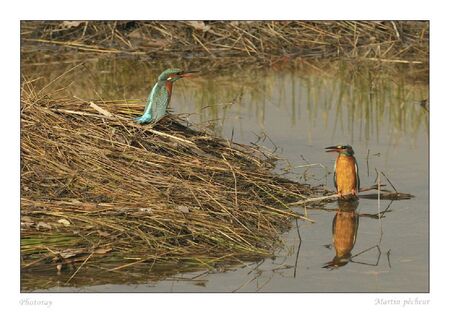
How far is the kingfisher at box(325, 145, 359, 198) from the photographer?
7586 millimetres

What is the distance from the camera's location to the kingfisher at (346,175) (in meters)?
7.59

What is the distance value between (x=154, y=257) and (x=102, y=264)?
31cm

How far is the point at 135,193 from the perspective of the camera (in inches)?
271

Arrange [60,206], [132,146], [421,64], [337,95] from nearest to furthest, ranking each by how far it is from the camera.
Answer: [60,206]
[132,146]
[337,95]
[421,64]

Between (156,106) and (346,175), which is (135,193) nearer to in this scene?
(156,106)

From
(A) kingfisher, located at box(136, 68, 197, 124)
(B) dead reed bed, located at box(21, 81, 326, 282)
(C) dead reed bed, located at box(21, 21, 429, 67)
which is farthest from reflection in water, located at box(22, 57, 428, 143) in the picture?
(B) dead reed bed, located at box(21, 81, 326, 282)

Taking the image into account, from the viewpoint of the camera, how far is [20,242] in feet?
20.4

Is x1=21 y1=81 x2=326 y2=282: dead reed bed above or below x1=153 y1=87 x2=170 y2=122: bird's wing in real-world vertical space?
below

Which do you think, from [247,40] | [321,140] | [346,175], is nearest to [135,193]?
[346,175]

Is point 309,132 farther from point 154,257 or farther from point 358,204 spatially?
point 154,257

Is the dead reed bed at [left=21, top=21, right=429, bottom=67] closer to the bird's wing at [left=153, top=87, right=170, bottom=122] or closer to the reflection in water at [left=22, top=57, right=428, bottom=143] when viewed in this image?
the reflection in water at [left=22, top=57, right=428, bottom=143]

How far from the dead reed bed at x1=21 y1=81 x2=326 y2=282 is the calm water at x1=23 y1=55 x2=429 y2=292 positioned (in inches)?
9.1

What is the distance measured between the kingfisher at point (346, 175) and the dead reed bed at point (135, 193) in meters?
0.28

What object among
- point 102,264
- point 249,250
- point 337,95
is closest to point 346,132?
point 337,95
